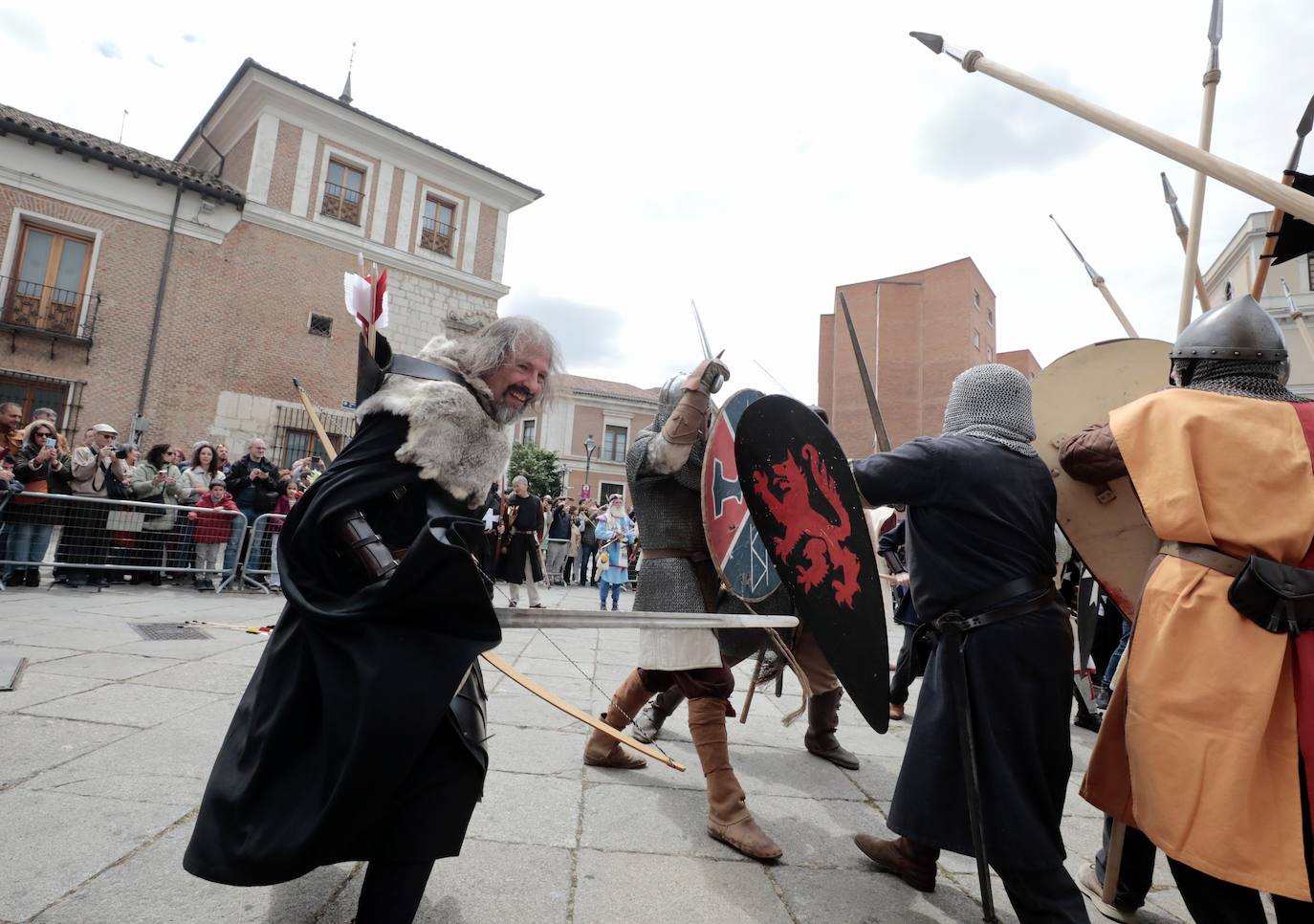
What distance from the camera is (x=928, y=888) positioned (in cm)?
191

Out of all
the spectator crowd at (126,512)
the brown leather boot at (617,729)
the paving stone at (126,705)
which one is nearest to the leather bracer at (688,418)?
the brown leather boot at (617,729)

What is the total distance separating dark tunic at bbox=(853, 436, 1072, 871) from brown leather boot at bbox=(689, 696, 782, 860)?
0.42 metres

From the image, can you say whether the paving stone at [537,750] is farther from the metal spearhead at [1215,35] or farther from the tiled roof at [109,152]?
the tiled roof at [109,152]

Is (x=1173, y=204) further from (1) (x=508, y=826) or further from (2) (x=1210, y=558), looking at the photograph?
(1) (x=508, y=826)

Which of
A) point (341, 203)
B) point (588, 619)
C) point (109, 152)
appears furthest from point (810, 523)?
point (341, 203)

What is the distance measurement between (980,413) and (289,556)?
71.6 inches

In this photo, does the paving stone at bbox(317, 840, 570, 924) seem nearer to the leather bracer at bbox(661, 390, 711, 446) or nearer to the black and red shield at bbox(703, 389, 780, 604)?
the black and red shield at bbox(703, 389, 780, 604)

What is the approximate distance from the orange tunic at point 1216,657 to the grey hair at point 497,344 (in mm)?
1442

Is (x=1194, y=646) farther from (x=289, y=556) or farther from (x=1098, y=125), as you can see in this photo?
(x=289, y=556)

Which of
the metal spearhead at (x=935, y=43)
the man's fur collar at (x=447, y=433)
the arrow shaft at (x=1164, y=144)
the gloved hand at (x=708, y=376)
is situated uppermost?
the metal spearhead at (x=935, y=43)

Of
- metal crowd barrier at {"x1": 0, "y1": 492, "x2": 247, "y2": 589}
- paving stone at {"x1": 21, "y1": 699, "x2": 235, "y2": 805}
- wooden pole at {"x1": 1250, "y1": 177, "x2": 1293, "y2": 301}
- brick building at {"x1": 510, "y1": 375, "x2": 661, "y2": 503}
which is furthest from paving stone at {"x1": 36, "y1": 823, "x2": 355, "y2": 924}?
brick building at {"x1": 510, "y1": 375, "x2": 661, "y2": 503}

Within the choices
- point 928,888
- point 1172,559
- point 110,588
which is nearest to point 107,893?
point 928,888

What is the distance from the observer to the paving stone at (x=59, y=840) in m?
1.46

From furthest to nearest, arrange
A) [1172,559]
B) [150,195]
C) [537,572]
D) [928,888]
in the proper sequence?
[150,195], [537,572], [928,888], [1172,559]
